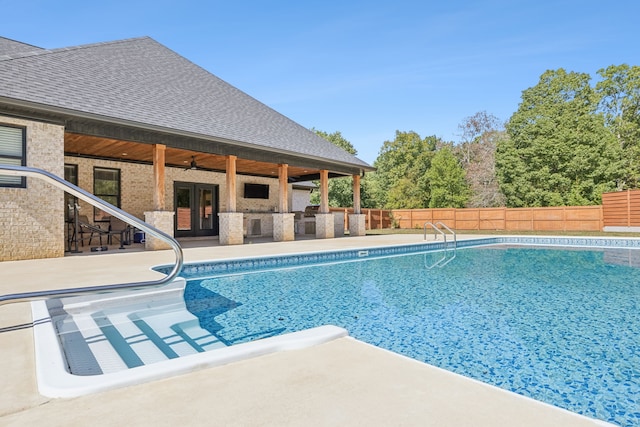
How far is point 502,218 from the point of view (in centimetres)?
2369

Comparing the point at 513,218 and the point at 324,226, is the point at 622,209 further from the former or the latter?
the point at 324,226

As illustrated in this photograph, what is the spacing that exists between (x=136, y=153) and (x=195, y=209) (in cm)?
445

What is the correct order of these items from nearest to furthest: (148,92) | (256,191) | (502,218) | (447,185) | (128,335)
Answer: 1. (128,335)
2. (148,92)
3. (256,191)
4. (502,218)
5. (447,185)

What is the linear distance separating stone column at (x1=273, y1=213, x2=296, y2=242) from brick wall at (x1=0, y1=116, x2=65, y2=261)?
737 cm

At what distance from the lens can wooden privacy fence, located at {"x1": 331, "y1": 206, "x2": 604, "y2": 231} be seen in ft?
69.3

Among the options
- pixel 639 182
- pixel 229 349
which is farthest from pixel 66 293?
pixel 639 182

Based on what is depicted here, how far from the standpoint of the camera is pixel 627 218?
19.8m

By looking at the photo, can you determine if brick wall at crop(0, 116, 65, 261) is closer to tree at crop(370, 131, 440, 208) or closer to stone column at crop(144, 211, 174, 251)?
stone column at crop(144, 211, 174, 251)

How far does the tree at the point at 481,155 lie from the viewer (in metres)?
34.5

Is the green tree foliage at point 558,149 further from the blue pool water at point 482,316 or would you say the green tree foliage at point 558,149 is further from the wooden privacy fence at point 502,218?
the blue pool water at point 482,316

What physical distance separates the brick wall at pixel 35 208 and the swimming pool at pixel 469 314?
13.1ft

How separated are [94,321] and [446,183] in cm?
3014

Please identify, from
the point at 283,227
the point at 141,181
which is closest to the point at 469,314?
the point at 283,227

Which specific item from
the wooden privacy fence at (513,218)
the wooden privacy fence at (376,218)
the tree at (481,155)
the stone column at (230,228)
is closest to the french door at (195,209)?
the stone column at (230,228)
